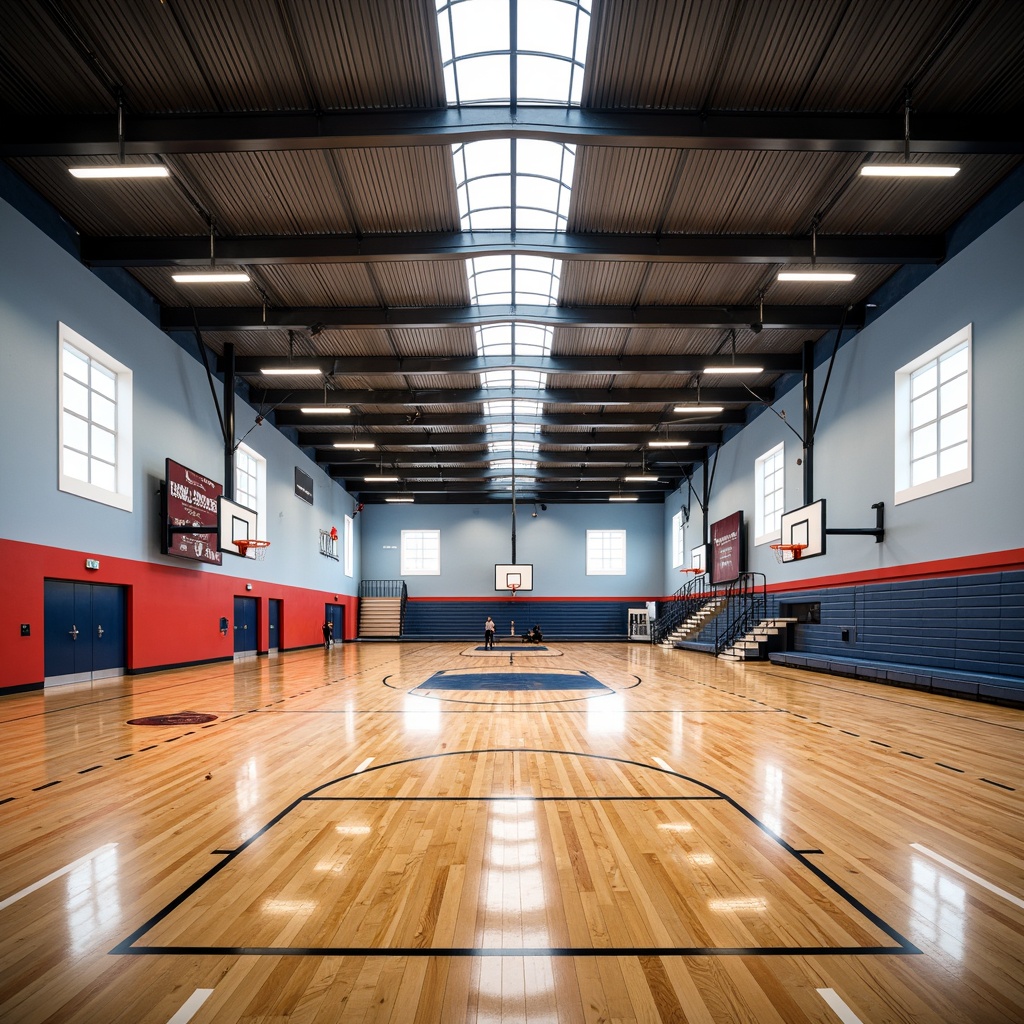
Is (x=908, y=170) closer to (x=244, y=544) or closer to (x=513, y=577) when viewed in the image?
(x=244, y=544)

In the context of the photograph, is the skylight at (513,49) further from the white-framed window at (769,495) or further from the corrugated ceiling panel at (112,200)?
the white-framed window at (769,495)

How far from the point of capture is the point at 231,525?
1530 cm

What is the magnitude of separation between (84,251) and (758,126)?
10.5 metres

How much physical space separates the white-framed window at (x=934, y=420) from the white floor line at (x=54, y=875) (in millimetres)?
11729

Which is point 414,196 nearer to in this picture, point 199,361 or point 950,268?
point 199,361

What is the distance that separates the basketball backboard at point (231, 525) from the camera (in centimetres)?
1473

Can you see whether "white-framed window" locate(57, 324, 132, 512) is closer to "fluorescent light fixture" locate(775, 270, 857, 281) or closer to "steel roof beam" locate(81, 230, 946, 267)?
"steel roof beam" locate(81, 230, 946, 267)

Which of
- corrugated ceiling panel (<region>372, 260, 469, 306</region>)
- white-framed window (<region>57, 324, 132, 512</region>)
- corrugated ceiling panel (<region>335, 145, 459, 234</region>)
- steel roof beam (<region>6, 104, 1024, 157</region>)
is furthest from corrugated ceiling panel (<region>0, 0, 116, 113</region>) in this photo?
corrugated ceiling panel (<region>372, 260, 469, 306</region>)

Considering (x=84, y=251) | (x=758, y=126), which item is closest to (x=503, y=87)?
(x=758, y=126)

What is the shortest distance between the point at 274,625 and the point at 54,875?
17.9 m

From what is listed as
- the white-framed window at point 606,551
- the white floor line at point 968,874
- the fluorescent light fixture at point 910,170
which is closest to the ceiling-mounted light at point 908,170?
the fluorescent light fixture at point 910,170

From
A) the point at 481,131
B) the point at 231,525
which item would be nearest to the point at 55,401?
the point at 231,525

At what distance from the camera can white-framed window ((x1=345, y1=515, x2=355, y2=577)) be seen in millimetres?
29219

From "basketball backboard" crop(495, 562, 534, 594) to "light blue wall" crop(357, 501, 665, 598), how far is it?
128 cm
